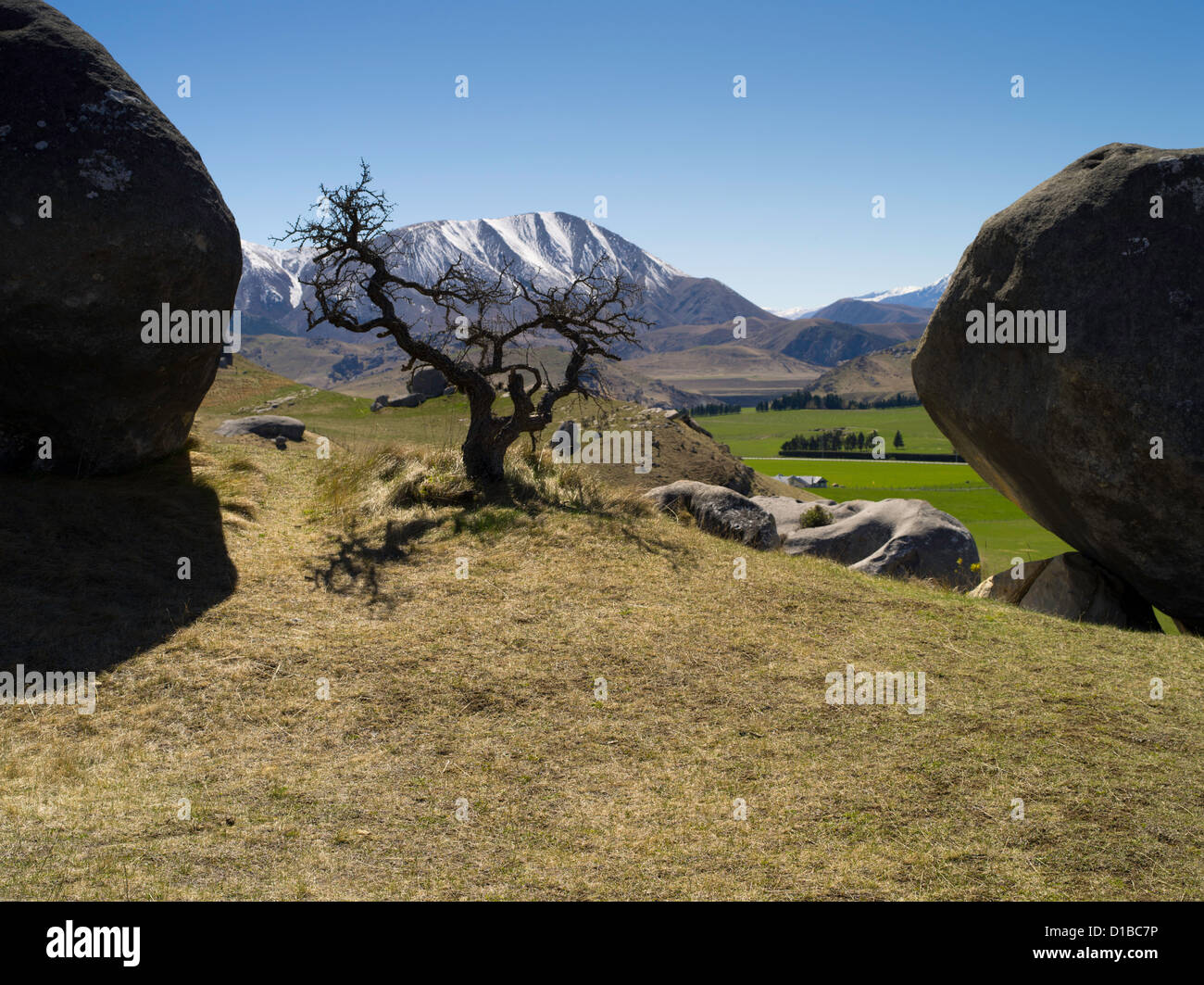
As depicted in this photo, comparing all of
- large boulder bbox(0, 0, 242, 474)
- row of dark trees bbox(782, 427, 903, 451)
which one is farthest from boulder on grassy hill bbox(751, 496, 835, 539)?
row of dark trees bbox(782, 427, 903, 451)

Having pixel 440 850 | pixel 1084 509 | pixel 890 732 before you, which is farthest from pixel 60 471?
pixel 1084 509

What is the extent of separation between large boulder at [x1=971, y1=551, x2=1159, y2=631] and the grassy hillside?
1180 millimetres

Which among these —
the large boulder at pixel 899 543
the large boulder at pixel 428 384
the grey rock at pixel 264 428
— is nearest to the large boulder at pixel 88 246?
the grey rock at pixel 264 428

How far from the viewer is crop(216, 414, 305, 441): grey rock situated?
20.6m

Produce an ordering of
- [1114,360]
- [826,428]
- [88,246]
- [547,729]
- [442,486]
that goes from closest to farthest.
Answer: [547,729] → [1114,360] → [88,246] → [442,486] → [826,428]

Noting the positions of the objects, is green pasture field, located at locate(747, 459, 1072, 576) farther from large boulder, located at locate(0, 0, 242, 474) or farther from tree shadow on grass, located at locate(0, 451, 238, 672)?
large boulder, located at locate(0, 0, 242, 474)

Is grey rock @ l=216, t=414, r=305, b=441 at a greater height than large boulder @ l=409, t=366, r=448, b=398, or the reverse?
large boulder @ l=409, t=366, r=448, b=398

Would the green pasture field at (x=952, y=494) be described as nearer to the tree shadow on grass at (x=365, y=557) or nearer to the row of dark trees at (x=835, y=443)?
the row of dark trees at (x=835, y=443)

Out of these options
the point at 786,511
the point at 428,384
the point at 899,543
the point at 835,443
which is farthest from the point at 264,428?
the point at 835,443

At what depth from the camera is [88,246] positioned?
34.5 ft

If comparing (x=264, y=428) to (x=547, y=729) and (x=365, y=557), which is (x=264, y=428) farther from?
(x=547, y=729)

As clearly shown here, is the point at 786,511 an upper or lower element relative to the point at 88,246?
lower

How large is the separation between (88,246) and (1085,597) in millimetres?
14654

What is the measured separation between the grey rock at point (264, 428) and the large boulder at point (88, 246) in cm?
841
